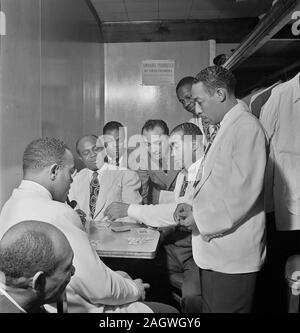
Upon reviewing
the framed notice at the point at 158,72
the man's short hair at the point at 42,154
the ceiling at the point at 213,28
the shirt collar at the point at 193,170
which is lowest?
the shirt collar at the point at 193,170

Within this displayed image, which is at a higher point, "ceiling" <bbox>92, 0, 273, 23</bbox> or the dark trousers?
"ceiling" <bbox>92, 0, 273, 23</bbox>

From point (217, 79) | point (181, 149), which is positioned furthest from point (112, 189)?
point (217, 79)

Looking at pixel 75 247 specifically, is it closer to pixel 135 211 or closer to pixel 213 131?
pixel 135 211

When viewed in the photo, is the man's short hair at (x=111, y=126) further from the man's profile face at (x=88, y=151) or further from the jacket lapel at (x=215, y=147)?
the jacket lapel at (x=215, y=147)

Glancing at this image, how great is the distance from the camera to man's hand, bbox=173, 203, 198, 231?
958mm

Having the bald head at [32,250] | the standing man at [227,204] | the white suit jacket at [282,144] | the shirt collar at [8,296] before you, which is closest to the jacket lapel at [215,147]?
the standing man at [227,204]

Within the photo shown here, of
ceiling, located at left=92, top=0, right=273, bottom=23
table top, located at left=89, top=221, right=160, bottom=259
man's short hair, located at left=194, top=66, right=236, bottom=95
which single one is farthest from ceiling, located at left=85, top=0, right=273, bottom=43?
table top, located at left=89, top=221, right=160, bottom=259

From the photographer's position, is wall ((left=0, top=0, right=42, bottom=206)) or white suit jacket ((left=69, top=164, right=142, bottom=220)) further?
white suit jacket ((left=69, top=164, right=142, bottom=220))

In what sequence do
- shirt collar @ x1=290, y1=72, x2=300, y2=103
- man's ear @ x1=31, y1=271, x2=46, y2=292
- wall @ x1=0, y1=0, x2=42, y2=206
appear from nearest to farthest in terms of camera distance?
man's ear @ x1=31, y1=271, x2=46, y2=292, wall @ x1=0, y1=0, x2=42, y2=206, shirt collar @ x1=290, y1=72, x2=300, y2=103

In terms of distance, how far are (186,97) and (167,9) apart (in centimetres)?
28

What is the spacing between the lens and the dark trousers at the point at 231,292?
948 millimetres

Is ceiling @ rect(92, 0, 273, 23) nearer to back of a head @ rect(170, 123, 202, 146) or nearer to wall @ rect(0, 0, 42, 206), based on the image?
wall @ rect(0, 0, 42, 206)

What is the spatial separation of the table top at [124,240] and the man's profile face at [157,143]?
226 mm

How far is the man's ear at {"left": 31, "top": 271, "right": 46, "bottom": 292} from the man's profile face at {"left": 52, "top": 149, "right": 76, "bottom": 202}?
0.20m
